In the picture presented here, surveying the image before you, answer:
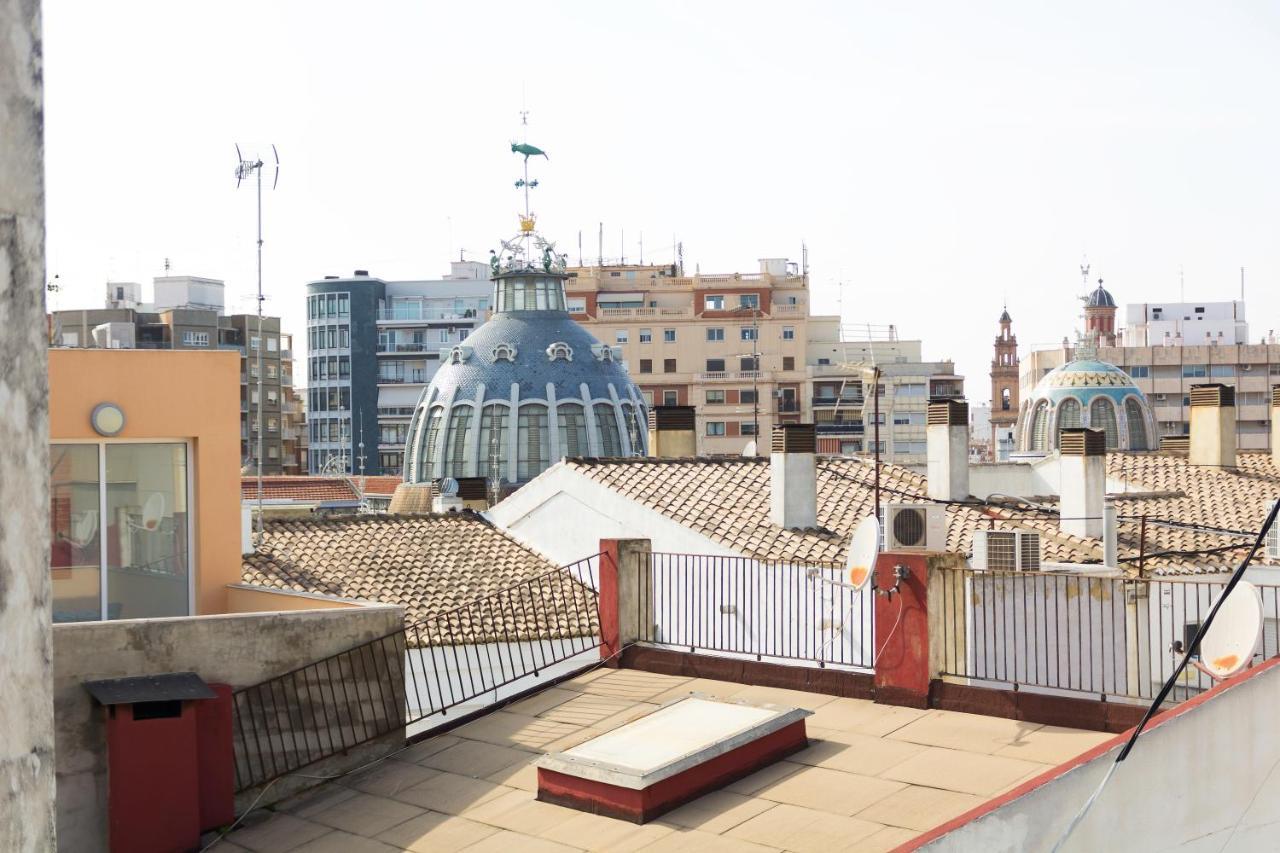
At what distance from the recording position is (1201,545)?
982 inches

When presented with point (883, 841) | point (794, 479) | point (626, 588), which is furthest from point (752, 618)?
point (794, 479)

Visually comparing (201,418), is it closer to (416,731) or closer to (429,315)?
(416,731)

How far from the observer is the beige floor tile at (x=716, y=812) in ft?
35.1

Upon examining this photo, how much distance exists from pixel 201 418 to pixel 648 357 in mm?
85573

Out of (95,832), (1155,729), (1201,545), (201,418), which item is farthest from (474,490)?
(1155,729)

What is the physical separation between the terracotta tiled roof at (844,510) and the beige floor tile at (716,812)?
326 inches

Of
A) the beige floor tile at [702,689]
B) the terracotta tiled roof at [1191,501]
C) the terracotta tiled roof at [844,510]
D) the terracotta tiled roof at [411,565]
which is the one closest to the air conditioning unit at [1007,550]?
the terracotta tiled roof at [844,510]

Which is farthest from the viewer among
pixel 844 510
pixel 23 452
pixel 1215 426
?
pixel 1215 426

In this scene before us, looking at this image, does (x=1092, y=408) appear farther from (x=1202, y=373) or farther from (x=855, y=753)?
(x=1202, y=373)

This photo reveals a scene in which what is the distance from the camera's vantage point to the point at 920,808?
410 inches

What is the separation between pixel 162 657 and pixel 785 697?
17.7 ft

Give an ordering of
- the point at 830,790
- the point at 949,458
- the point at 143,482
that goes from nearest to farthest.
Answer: the point at 830,790, the point at 143,482, the point at 949,458

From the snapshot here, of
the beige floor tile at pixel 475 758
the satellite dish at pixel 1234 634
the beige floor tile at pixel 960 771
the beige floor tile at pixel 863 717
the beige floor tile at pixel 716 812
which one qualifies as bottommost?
the beige floor tile at pixel 475 758

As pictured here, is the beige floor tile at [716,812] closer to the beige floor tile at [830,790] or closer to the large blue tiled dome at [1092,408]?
the beige floor tile at [830,790]
